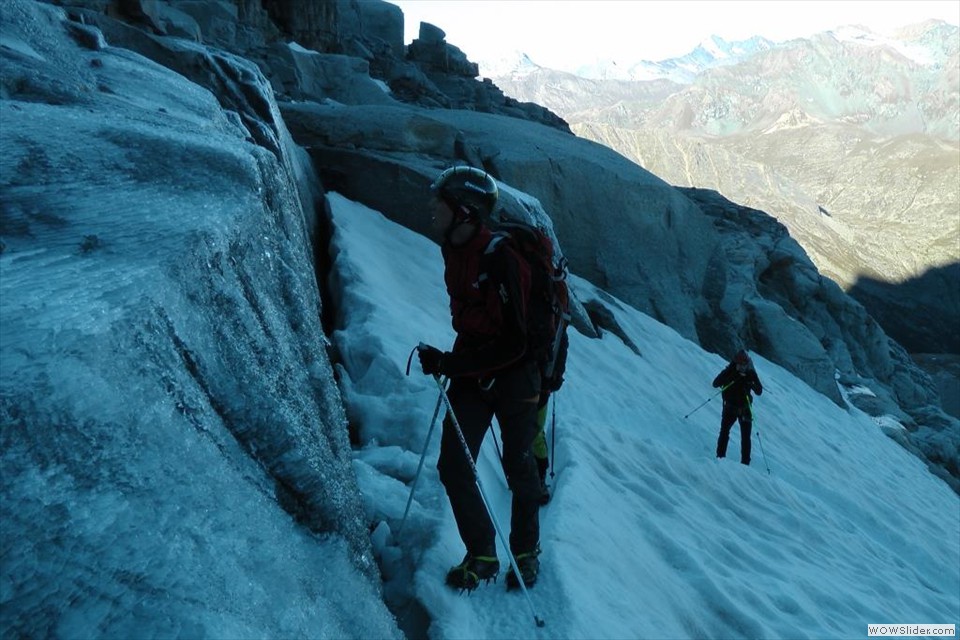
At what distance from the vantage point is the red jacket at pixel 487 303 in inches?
166

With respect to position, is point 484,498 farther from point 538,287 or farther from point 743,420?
point 743,420

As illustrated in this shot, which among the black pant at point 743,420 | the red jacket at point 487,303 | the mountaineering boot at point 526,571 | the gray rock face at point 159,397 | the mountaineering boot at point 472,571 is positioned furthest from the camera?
the black pant at point 743,420

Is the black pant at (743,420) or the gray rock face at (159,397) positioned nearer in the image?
the gray rock face at (159,397)

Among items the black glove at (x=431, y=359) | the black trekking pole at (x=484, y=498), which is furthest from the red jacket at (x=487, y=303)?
the black trekking pole at (x=484, y=498)

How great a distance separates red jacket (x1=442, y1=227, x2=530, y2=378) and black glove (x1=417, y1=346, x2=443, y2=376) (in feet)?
0.18

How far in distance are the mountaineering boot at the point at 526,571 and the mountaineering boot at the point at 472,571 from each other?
0.19 metres

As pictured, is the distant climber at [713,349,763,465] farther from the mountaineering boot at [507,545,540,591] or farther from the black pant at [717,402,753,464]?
the mountaineering boot at [507,545,540,591]

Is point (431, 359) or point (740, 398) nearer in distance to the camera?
point (431, 359)

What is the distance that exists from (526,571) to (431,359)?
155cm

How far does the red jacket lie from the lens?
4211 mm

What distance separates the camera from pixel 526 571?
15.5 feet

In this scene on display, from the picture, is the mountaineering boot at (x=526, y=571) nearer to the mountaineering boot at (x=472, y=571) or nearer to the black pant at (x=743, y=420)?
the mountaineering boot at (x=472, y=571)

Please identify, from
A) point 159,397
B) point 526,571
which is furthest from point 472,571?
point 159,397

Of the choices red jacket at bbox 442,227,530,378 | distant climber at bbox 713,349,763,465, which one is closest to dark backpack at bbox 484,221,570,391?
red jacket at bbox 442,227,530,378
